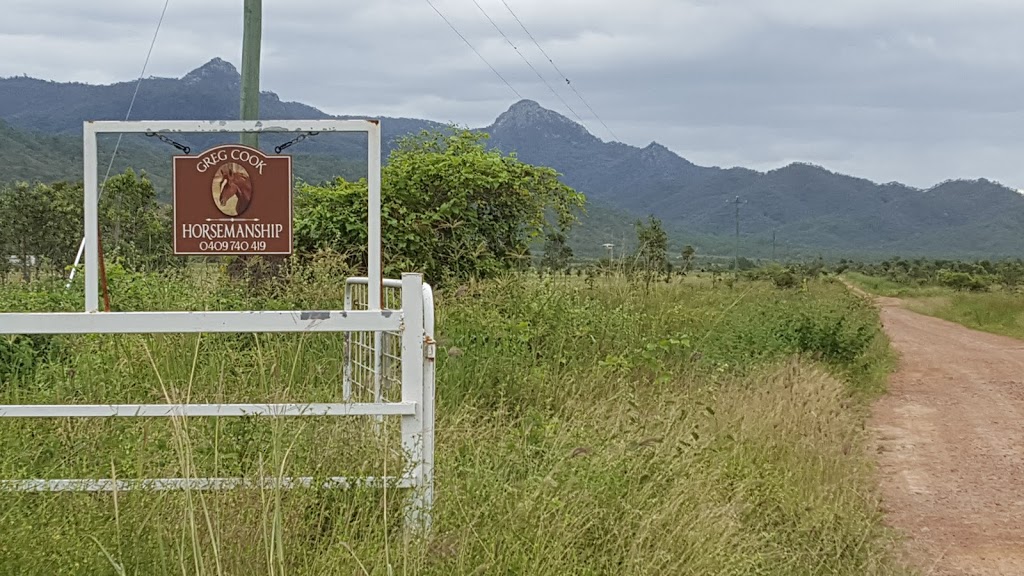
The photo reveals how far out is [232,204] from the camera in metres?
4.66

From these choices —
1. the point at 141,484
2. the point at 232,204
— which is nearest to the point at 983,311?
the point at 232,204

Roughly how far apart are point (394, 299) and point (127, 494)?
6.95 feet

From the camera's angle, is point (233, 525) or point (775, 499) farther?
point (775, 499)

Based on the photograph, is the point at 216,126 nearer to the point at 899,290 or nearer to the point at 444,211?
the point at 444,211

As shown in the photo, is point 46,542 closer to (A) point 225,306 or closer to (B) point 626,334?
(A) point 225,306

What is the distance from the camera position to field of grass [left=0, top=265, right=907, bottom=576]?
3715 millimetres

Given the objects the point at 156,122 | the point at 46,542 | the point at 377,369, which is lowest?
the point at 46,542

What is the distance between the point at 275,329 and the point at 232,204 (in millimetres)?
A: 1062

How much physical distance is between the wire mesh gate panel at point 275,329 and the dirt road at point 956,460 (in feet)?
10.8

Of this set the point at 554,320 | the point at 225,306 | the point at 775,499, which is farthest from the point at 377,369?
the point at 554,320

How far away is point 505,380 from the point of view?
7293 millimetres

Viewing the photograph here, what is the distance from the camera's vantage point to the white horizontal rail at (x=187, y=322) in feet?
12.4

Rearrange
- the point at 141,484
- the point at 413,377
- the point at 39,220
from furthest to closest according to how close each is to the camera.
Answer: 1. the point at 39,220
2. the point at 413,377
3. the point at 141,484

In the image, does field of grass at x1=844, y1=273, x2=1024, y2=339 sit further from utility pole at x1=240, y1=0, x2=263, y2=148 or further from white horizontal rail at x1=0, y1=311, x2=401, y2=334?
white horizontal rail at x1=0, y1=311, x2=401, y2=334
